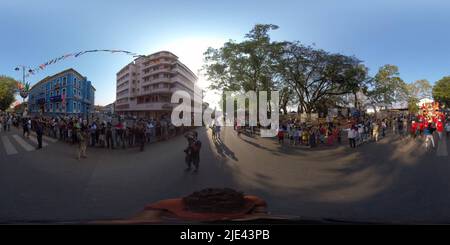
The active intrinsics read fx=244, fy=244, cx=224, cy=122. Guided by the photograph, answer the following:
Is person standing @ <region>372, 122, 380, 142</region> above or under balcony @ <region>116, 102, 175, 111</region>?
under

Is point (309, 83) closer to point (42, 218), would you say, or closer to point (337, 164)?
point (337, 164)

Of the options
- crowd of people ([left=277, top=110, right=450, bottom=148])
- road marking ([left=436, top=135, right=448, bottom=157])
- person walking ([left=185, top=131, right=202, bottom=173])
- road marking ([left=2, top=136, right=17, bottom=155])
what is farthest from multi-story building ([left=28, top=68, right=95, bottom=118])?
road marking ([left=436, top=135, right=448, bottom=157])

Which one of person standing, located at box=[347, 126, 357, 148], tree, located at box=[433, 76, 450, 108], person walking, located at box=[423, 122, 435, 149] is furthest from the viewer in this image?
person walking, located at box=[423, 122, 435, 149]

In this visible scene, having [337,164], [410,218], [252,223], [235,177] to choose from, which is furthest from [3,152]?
[410,218]

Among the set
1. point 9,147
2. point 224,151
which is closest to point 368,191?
point 224,151

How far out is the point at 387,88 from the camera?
1362mm

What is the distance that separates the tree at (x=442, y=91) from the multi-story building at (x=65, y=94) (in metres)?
1.93

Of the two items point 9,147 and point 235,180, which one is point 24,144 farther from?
point 235,180

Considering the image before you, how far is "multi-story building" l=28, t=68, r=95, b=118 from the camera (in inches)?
53.9

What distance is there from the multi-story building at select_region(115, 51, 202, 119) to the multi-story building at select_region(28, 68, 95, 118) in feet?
0.53

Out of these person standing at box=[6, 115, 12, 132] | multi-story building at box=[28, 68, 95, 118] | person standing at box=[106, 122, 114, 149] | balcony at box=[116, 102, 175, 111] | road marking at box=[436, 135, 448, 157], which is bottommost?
road marking at box=[436, 135, 448, 157]

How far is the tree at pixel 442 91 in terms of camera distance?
1.37 m

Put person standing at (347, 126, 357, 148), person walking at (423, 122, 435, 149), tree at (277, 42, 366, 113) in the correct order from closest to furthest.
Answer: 1. tree at (277, 42, 366, 113)
2. person standing at (347, 126, 357, 148)
3. person walking at (423, 122, 435, 149)

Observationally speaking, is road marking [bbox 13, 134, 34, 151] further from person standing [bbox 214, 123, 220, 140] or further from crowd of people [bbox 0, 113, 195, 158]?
person standing [bbox 214, 123, 220, 140]
